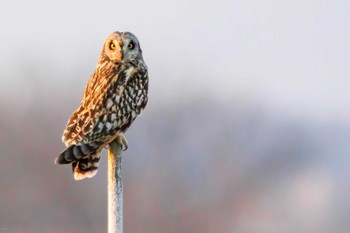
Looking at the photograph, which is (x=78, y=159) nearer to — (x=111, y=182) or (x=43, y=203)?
(x=111, y=182)

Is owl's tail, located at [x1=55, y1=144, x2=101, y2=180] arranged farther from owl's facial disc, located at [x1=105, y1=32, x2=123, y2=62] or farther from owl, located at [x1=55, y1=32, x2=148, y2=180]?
owl's facial disc, located at [x1=105, y1=32, x2=123, y2=62]

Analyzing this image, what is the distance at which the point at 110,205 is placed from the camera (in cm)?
479

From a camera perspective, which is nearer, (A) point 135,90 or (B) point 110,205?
(B) point 110,205

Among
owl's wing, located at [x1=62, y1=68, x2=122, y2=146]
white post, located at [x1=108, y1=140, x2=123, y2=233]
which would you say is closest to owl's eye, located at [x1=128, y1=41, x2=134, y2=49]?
owl's wing, located at [x1=62, y1=68, x2=122, y2=146]

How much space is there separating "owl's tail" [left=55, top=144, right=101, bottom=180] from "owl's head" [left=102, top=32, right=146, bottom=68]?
634mm

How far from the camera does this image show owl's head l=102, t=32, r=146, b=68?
19.8ft

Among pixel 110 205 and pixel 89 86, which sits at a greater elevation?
pixel 89 86

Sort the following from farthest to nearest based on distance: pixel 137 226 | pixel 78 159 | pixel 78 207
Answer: pixel 78 207 < pixel 137 226 < pixel 78 159

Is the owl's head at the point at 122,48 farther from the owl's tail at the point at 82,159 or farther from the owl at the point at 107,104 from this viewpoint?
the owl's tail at the point at 82,159

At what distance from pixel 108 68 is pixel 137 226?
9.57m

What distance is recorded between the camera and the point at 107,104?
568cm

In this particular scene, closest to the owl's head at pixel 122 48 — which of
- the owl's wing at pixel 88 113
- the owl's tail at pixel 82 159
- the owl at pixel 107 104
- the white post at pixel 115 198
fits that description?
the owl at pixel 107 104

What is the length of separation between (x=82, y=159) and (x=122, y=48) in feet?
2.39

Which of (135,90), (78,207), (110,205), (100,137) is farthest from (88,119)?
(78,207)
